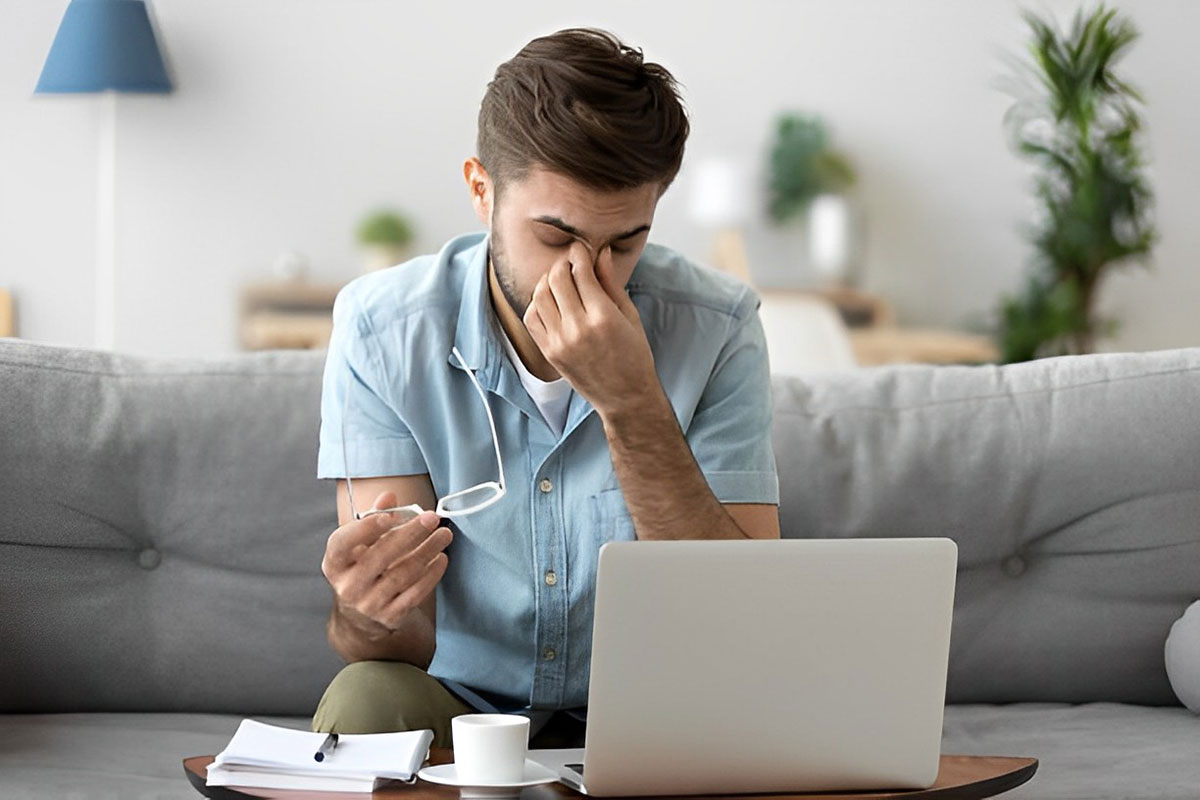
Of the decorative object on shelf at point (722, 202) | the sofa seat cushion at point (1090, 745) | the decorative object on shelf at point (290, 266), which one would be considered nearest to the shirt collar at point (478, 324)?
the sofa seat cushion at point (1090, 745)

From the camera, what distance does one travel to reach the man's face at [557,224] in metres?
1.52

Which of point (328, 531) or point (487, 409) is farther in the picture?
point (328, 531)

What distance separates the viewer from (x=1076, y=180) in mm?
4586

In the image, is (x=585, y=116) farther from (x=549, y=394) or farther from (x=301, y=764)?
(x=301, y=764)

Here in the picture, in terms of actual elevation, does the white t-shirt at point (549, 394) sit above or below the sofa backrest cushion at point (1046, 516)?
above

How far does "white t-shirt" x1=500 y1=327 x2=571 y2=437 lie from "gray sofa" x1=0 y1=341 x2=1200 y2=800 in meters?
0.33

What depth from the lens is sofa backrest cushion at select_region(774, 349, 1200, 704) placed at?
1905 millimetres

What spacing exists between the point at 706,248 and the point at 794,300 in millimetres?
363

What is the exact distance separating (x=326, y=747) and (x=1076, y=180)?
12.9ft

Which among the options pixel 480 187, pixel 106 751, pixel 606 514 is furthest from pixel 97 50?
pixel 606 514

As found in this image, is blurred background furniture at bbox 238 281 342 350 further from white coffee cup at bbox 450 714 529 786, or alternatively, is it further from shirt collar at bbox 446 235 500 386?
white coffee cup at bbox 450 714 529 786

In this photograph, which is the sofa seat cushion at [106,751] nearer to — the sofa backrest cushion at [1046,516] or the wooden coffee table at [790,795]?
the wooden coffee table at [790,795]

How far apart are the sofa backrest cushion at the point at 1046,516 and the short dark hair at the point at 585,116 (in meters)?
0.51

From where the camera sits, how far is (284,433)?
184cm
